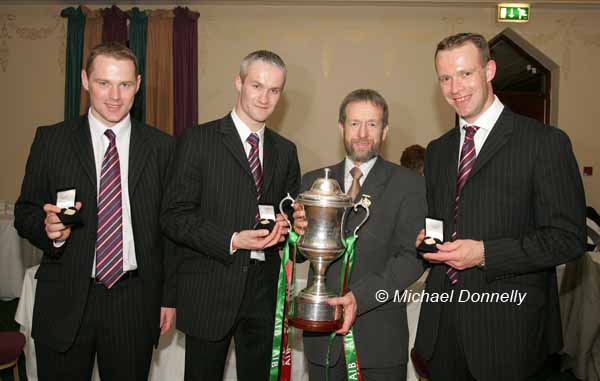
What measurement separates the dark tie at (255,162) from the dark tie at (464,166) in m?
0.82

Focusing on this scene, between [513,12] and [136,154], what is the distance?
641cm

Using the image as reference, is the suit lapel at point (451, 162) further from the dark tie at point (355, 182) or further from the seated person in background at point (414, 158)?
the seated person in background at point (414, 158)

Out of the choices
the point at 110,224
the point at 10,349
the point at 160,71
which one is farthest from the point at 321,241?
the point at 160,71

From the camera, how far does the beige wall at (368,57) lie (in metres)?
7.38

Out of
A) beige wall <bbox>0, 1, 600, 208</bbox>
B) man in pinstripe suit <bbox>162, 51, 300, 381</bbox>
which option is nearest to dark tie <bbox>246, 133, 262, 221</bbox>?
man in pinstripe suit <bbox>162, 51, 300, 381</bbox>

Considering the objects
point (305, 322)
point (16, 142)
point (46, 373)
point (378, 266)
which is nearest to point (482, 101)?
point (378, 266)

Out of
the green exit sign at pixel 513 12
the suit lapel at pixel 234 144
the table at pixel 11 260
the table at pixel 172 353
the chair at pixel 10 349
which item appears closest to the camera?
the suit lapel at pixel 234 144

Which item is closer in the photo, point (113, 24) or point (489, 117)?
point (489, 117)

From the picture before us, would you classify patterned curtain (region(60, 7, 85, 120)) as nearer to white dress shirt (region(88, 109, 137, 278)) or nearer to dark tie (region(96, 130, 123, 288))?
white dress shirt (region(88, 109, 137, 278))

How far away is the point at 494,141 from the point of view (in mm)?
1964

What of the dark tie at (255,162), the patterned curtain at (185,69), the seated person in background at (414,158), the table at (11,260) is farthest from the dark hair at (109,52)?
the patterned curtain at (185,69)

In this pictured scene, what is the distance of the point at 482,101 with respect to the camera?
203 centimetres

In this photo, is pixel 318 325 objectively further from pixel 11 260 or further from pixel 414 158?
pixel 11 260

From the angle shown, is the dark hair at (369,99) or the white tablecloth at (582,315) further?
the white tablecloth at (582,315)
